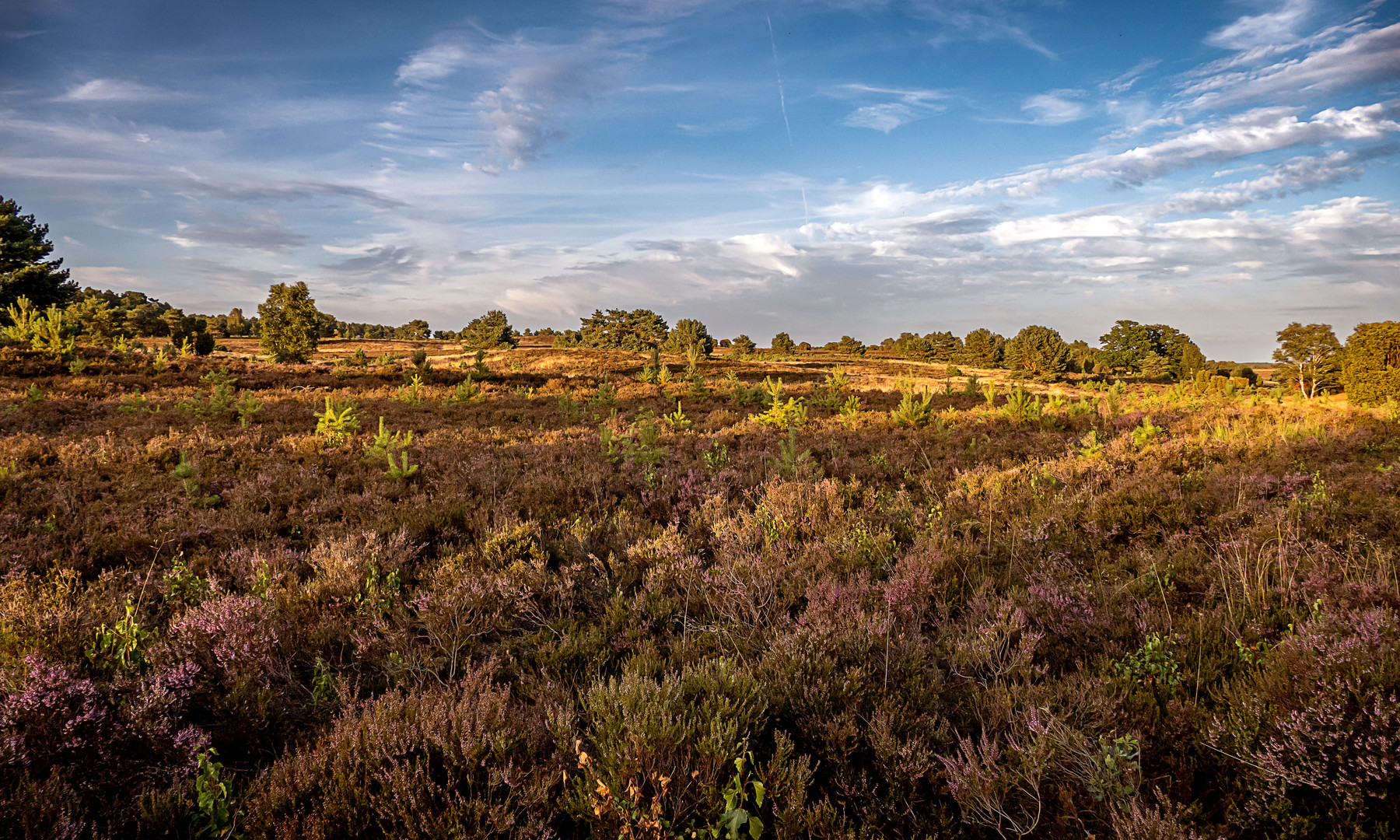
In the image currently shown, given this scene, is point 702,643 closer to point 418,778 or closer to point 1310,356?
point 418,778

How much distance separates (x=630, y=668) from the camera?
329 cm

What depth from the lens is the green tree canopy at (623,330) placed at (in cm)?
6688

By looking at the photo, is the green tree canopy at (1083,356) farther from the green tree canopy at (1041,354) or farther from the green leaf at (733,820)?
the green leaf at (733,820)

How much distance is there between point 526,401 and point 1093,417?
14.5m

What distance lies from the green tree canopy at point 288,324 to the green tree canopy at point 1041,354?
197 feet

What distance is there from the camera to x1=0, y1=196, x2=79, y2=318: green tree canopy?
29.7 meters

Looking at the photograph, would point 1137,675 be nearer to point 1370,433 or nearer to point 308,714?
point 308,714

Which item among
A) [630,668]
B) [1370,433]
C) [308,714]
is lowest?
[308,714]

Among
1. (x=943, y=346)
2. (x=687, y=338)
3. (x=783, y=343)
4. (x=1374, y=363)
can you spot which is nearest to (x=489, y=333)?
(x=687, y=338)

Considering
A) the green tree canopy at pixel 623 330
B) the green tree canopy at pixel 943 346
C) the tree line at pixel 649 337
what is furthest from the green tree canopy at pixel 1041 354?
the green tree canopy at pixel 623 330

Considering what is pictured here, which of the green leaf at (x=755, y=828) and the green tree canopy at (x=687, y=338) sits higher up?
the green tree canopy at (x=687, y=338)

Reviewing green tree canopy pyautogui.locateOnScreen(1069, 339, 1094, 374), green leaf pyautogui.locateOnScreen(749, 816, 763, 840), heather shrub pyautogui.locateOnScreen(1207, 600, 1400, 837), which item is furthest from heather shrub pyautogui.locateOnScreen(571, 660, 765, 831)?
green tree canopy pyautogui.locateOnScreen(1069, 339, 1094, 374)

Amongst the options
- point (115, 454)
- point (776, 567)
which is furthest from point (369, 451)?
point (776, 567)

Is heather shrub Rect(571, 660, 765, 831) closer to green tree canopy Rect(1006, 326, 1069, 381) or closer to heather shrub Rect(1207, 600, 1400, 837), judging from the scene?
heather shrub Rect(1207, 600, 1400, 837)
